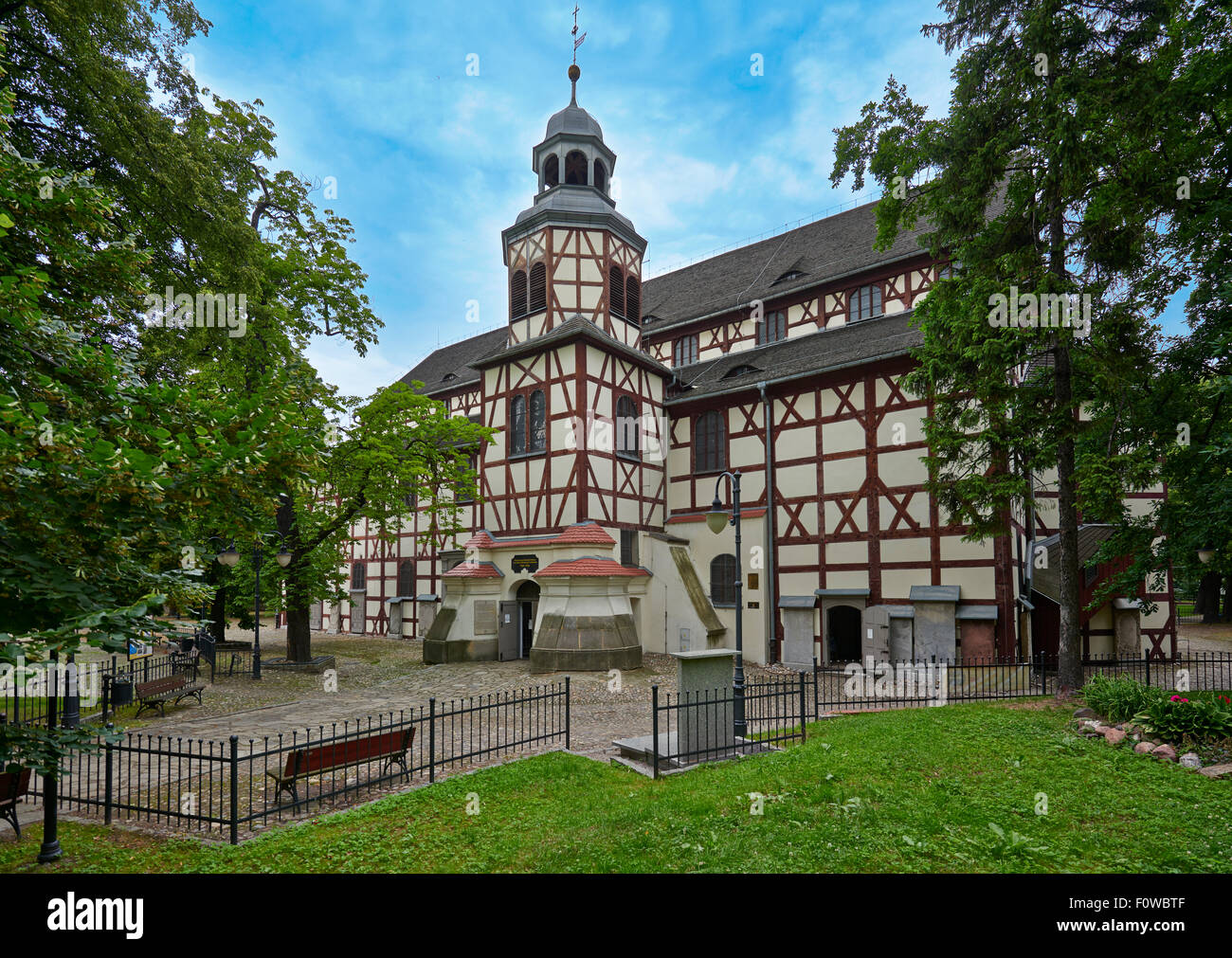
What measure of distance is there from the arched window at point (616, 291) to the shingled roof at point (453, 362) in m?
10.3

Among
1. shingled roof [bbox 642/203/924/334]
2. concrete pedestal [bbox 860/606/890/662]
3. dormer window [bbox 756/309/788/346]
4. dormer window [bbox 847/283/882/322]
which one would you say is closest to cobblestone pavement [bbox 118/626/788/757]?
concrete pedestal [bbox 860/606/890/662]

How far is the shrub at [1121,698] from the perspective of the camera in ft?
33.3

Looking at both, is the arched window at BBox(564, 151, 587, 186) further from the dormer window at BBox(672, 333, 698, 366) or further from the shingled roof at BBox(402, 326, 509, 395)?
the shingled roof at BBox(402, 326, 509, 395)

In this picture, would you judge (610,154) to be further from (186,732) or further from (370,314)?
(186,732)

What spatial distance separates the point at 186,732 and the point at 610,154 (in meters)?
22.4

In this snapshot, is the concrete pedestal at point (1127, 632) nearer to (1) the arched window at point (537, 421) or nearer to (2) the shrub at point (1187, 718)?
(2) the shrub at point (1187, 718)

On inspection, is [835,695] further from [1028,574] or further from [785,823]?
[785,823]

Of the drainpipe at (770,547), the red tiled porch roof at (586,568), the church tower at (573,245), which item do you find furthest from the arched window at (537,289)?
the red tiled porch roof at (586,568)

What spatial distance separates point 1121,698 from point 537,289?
19916 mm

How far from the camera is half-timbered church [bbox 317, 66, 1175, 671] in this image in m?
18.9

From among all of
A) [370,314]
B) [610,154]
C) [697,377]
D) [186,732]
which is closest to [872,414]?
[697,377]

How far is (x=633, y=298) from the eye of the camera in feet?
80.6

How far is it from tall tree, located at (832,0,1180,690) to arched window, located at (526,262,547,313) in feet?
39.7

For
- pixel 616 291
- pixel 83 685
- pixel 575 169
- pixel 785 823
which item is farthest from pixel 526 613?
pixel 785 823
